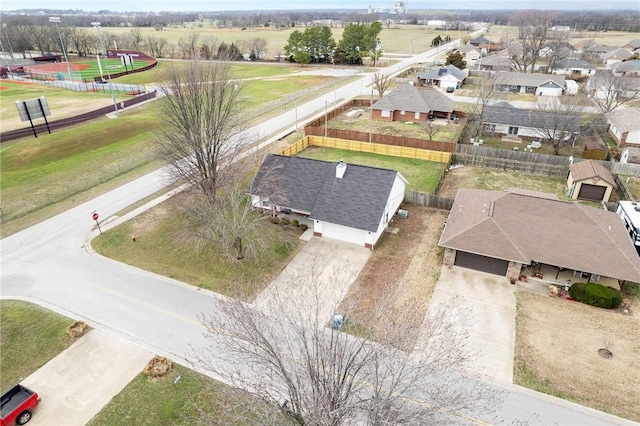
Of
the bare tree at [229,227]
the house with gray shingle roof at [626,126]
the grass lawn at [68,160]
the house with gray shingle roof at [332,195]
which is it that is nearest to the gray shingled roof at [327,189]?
the house with gray shingle roof at [332,195]

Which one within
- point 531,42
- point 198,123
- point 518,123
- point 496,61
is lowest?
point 518,123

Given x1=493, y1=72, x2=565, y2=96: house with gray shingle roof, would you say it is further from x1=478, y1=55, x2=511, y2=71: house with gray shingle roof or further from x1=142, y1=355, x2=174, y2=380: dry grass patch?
x1=142, y1=355, x2=174, y2=380: dry grass patch

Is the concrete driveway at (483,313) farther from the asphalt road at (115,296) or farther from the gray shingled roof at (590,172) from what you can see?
the gray shingled roof at (590,172)

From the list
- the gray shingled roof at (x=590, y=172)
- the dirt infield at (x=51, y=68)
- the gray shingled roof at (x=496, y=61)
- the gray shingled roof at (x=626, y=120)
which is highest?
the gray shingled roof at (x=496, y=61)

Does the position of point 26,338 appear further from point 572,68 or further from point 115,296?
point 572,68

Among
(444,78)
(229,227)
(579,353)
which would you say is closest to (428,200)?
(579,353)

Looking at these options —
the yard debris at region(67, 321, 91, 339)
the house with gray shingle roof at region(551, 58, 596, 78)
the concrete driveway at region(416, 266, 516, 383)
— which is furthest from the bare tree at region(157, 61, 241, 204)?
the house with gray shingle roof at region(551, 58, 596, 78)
